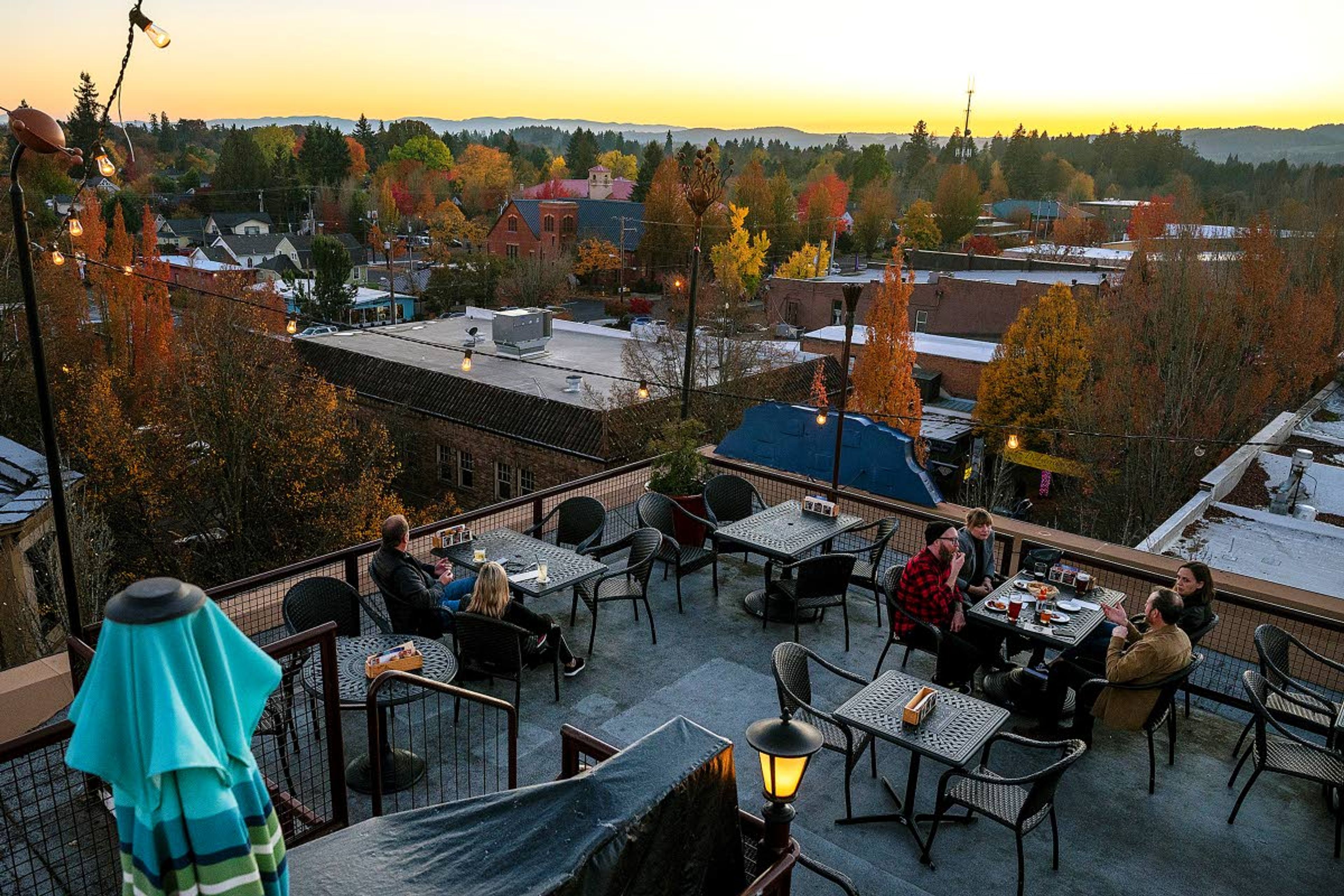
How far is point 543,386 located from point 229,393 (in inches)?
325

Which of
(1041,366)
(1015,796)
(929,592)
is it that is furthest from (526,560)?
(1041,366)

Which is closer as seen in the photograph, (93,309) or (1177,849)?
(1177,849)

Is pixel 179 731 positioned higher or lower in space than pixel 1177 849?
higher

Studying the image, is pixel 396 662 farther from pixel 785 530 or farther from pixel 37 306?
pixel 785 530

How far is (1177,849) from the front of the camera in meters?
5.75

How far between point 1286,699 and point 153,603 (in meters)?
7.23

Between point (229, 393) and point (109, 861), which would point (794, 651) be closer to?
point (109, 861)

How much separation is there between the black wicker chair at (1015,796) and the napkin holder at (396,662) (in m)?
3.36

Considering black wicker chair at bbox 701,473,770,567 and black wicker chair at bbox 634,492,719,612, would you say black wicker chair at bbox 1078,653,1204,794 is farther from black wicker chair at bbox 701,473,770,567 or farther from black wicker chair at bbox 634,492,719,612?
black wicker chair at bbox 701,473,770,567

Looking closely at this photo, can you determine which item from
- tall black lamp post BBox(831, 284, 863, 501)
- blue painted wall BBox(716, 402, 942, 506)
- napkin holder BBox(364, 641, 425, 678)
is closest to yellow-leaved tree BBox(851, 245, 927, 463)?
blue painted wall BBox(716, 402, 942, 506)

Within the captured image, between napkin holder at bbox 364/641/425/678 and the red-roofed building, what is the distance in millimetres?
82013

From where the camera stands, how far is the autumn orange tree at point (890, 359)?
2636 centimetres

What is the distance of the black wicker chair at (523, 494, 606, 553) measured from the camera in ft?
30.3

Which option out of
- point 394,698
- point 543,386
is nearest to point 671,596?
point 394,698
